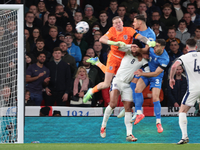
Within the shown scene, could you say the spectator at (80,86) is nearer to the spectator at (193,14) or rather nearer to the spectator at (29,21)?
the spectator at (29,21)

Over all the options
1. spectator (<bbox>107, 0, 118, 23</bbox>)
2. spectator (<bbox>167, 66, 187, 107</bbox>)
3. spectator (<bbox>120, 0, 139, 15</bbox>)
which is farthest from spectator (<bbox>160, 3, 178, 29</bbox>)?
spectator (<bbox>167, 66, 187, 107</bbox>)

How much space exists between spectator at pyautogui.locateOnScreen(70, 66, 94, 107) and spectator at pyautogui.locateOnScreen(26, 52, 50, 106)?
0.77m

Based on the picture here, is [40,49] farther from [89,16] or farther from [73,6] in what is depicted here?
[73,6]

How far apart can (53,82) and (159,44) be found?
10.9 feet

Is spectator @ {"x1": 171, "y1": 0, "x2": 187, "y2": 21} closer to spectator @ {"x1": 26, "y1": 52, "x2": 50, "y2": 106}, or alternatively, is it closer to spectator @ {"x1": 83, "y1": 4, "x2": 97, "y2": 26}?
spectator @ {"x1": 83, "y1": 4, "x2": 97, "y2": 26}

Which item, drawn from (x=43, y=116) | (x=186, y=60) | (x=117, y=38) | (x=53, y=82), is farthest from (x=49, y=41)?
(x=186, y=60)

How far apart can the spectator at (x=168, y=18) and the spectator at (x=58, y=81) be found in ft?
12.4

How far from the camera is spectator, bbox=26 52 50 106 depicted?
9.70 m

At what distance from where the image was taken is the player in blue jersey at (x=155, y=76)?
7.84 m

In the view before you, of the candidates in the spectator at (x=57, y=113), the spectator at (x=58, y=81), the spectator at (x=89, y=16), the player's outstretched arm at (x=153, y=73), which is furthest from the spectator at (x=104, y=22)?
the player's outstretched arm at (x=153, y=73)

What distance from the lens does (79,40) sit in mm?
10828

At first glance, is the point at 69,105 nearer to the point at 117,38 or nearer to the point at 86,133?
the point at 86,133

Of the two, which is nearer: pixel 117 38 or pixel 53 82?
pixel 117 38

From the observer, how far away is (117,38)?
7941mm
